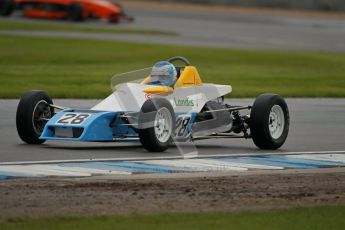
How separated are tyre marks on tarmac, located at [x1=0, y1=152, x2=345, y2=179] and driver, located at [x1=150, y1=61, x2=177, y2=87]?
1.71m

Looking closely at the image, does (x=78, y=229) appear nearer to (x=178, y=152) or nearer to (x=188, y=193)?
(x=188, y=193)

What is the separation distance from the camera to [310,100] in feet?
77.9

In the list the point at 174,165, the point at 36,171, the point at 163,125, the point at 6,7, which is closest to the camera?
the point at 36,171

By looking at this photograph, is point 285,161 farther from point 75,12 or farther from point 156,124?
point 75,12

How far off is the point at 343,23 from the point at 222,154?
43.3m

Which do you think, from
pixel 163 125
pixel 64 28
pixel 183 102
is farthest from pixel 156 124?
pixel 64 28

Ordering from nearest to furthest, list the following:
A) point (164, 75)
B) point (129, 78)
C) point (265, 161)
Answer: point (265, 161)
point (164, 75)
point (129, 78)

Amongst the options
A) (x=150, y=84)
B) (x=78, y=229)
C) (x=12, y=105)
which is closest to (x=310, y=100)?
(x=12, y=105)

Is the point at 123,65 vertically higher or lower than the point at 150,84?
lower

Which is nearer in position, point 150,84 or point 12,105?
point 150,84

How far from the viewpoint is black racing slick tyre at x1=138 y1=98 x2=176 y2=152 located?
14.2 m

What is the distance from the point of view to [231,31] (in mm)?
48594

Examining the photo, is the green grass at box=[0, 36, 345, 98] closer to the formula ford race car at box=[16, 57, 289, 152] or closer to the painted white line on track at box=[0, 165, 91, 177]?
the formula ford race car at box=[16, 57, 289, 152]

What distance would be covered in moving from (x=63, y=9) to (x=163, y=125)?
3632 cm
